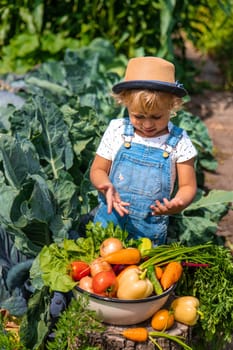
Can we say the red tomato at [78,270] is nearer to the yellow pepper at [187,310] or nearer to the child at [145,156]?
the child at [145,156]

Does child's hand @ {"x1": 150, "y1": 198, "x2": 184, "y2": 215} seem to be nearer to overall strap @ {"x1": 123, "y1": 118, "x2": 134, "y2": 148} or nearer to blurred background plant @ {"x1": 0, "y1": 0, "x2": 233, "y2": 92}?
overall strap @ {"x1": 123, "y1": 118, "x2": 134, "y2": 148}

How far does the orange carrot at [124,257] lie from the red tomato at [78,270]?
0.10m

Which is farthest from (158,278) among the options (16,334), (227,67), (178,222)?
(227,67)

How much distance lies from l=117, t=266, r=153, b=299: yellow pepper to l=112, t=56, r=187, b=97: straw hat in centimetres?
80

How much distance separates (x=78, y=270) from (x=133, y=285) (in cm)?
26

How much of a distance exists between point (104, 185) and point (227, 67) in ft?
19.4

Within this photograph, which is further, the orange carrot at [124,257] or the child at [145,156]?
the child at [145,156]

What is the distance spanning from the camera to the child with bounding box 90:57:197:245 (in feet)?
11.0

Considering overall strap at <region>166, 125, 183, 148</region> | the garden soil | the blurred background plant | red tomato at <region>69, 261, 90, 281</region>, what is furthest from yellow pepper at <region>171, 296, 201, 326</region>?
the blurred background plant

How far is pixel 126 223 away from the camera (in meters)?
3.64

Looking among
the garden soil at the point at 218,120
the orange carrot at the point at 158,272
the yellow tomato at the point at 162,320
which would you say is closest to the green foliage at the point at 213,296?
the yellow tomato at the point at 162,320

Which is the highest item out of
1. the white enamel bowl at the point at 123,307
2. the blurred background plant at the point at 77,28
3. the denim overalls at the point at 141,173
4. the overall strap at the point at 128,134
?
the blurred background plant at the point at 77,28

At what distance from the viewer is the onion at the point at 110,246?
3322 mm

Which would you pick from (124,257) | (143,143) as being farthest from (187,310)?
(143,143)
